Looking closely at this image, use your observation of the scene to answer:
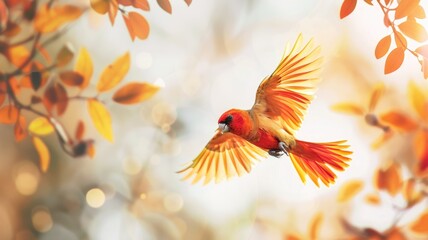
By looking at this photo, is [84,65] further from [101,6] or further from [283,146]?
[283,146]

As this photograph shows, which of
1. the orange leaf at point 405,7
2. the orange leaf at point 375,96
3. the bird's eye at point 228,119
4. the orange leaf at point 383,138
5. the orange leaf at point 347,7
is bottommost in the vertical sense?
the orange leaf at point 383,138

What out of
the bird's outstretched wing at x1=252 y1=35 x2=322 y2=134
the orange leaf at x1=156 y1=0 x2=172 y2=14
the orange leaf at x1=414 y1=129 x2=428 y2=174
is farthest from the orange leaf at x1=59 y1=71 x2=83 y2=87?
the orange leaf at x1=414 y1=129 x2=428 y2=174

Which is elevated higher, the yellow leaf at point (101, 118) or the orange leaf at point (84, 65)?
the orange leaf at point (84, 65)

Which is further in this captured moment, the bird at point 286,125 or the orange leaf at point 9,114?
the orange leaf at point 9,114

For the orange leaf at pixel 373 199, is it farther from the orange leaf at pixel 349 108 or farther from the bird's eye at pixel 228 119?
the bird's eye at pixel 228 119

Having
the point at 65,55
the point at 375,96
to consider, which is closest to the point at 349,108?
the point at 375,96

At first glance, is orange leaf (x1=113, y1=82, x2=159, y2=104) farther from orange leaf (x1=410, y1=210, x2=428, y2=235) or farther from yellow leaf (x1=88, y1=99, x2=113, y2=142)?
orange leaf (x1=410, y1=210, x2=428, y2=235)

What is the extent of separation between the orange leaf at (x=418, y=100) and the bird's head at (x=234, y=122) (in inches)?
9.3

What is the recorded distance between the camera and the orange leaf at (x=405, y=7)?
0.72 metres

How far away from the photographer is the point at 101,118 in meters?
0.80

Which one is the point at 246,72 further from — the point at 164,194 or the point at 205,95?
the point at 164,194

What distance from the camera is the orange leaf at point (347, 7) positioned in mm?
756

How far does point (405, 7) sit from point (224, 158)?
0.29 metres

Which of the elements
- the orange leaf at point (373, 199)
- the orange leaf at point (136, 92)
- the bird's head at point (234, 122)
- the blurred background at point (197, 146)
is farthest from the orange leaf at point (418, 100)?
the orange leaf at point (136, 92)
